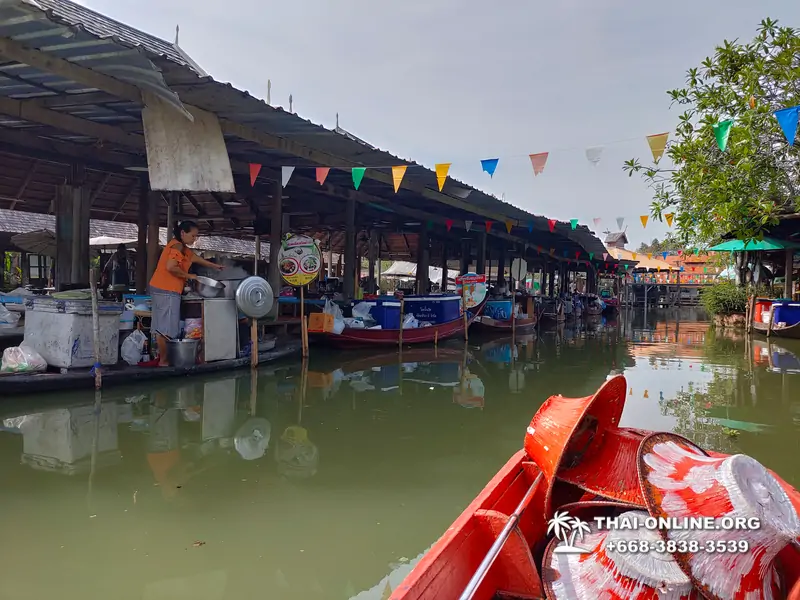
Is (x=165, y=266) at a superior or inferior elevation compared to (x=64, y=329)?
superior

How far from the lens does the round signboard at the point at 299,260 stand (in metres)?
9.58

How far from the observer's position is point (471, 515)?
233 centimetres

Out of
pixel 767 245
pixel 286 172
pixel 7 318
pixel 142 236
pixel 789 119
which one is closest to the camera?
pixel 789 119

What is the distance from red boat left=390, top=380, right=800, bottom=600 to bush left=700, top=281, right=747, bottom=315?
2012 cm

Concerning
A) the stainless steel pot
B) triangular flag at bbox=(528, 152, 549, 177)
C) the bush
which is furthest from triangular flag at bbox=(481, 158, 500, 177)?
the bush

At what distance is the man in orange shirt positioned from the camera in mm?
6898

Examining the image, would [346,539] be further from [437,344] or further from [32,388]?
[437,344]

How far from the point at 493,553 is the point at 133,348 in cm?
629

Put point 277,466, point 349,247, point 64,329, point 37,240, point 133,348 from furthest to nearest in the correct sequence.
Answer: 1. point 37,240
2. point 349,247
3. point 133,348
4. point 64,329
5. point 277,466

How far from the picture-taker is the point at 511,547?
2.27m

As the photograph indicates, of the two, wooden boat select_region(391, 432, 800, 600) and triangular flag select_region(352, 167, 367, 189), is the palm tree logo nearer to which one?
wooden boat select_region(391, 432, 800, 600)

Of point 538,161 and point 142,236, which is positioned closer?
point 538,161

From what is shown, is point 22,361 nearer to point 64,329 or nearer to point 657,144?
point 64,329

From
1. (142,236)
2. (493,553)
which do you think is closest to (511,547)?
(493,553)
